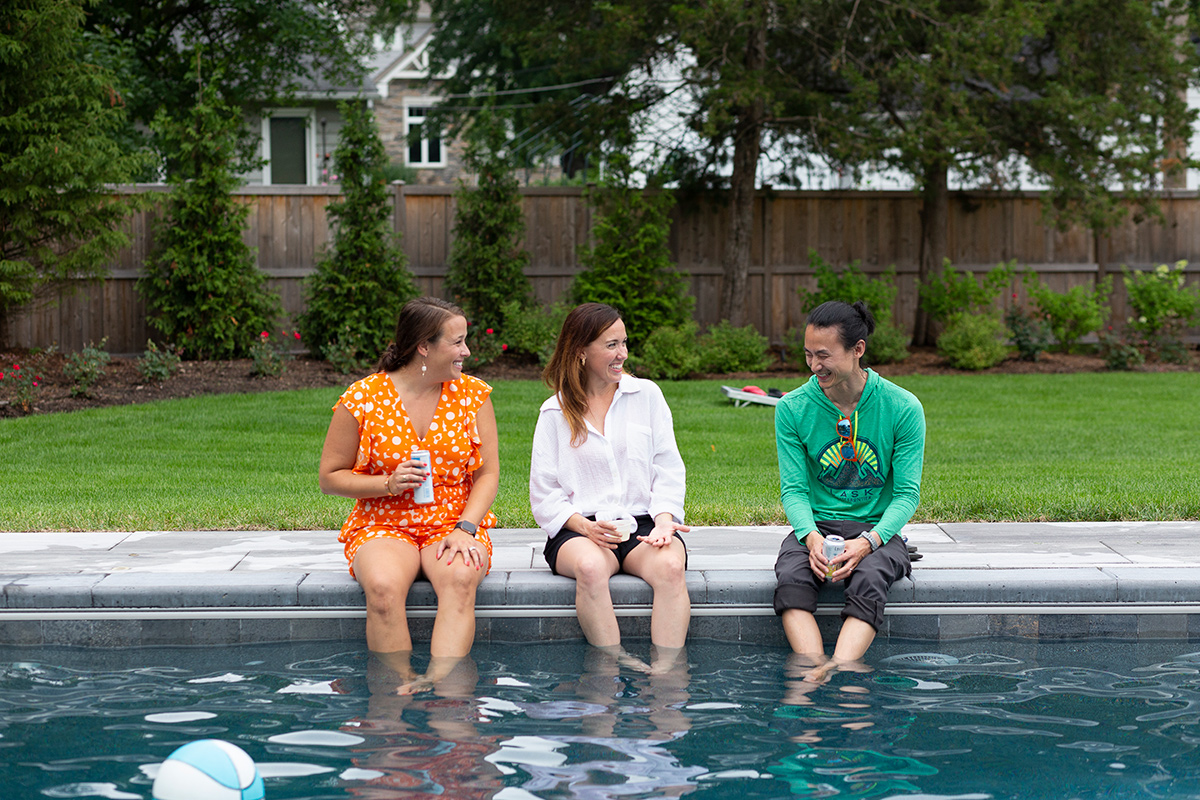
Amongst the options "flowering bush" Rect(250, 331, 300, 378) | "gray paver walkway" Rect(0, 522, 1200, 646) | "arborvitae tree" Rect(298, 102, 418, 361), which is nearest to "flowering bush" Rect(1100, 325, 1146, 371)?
"arborvitae tree" Rect(298, 102, 418, 361)

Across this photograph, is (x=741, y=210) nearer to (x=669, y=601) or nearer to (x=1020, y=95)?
(x=1020, y=95)

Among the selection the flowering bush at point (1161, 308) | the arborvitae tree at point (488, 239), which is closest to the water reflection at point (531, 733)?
the arborvitae tree at point (488, 239)

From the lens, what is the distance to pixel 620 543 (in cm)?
448

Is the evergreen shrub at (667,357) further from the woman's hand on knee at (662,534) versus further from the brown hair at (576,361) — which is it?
the woman's hand on knee at (662,534)

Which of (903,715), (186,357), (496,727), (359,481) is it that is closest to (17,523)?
(359,481)

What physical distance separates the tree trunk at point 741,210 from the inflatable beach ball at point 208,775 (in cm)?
1246

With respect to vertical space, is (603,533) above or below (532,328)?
below

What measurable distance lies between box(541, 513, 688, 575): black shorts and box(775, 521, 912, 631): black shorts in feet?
1.31

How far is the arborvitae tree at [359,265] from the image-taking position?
13375mm

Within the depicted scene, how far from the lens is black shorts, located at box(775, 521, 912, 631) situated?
164 inches

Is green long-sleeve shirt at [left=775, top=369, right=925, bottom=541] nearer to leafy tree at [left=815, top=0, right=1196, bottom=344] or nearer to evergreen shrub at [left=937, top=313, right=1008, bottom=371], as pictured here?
leafy tree at [left=815, top=0, right=1196, bottom=344]

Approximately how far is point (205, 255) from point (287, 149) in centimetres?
1321

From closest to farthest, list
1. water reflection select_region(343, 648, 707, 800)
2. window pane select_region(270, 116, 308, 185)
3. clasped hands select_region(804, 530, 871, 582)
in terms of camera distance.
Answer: water reflection select_region(343, 648, 707, 800) → clasped hands select_region(804, 530, 871, 582) → window pane select_region(270, 116, 308, 185)

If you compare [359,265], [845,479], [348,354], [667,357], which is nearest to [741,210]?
[667,357]
